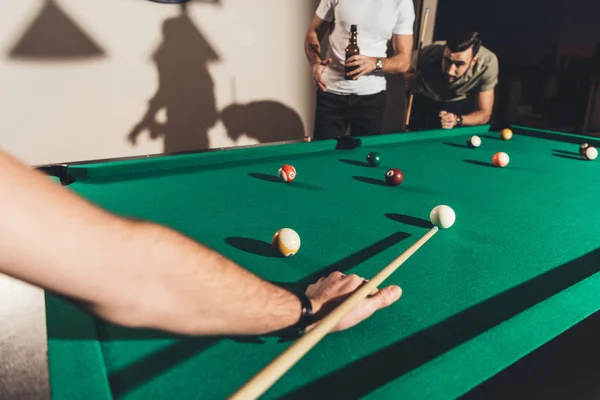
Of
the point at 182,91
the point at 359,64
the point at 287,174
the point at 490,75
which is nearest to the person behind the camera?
the point at 287,174

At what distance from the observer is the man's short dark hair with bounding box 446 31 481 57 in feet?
9.17

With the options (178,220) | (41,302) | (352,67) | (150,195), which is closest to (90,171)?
(150,195)

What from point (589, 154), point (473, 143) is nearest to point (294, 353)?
point (473, 143)

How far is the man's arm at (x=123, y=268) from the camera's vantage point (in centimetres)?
45

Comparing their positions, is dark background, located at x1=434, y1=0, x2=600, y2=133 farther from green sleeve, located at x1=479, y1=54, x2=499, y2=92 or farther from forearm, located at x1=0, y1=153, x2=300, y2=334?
forearm, located at x1=0, y1=153, x2=300, y2=334

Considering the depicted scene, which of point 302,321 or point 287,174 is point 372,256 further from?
point 287,174

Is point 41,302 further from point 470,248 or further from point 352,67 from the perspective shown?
point 352,67

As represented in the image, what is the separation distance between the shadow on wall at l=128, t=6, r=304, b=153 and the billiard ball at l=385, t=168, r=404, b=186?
2.30 meters

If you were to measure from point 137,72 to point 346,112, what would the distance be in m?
1.58

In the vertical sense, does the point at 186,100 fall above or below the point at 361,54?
below

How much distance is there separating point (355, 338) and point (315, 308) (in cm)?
9

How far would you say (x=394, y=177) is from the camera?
5.17ft

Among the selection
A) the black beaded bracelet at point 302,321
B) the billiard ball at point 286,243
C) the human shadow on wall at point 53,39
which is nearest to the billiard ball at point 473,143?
the billiard ball at point 286,243

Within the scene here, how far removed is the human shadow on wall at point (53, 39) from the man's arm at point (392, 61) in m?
1.82
